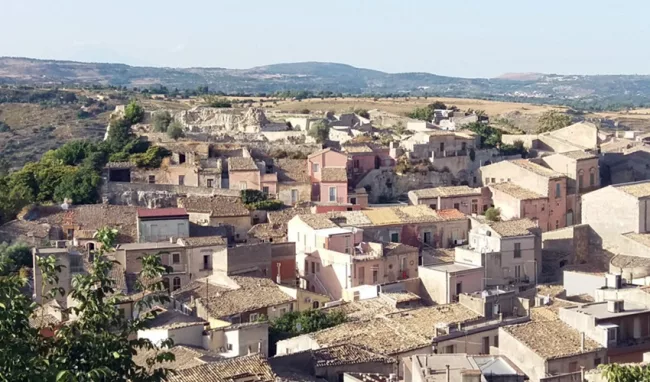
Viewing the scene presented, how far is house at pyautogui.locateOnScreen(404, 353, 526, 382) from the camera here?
48.5 ft

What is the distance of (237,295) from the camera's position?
1027 inches

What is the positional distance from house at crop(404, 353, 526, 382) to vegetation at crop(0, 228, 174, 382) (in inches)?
216

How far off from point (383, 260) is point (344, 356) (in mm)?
10059

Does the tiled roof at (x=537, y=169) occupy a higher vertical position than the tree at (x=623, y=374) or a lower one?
lower

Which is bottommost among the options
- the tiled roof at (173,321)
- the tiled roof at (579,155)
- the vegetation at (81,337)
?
the tiled roof at (173,321)

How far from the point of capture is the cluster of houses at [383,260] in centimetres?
2036

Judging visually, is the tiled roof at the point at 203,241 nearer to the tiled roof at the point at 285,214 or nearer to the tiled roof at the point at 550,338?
the tiled roof at the point at 285,214

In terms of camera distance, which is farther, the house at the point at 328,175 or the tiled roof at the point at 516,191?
the house at the point at 328,175

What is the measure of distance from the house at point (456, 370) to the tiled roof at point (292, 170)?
65.3 ft

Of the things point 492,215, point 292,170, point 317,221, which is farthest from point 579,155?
point 317,221

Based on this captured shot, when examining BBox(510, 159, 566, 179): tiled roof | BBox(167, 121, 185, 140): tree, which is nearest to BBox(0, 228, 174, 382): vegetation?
BBox(510, 159, 566, 179): tiled roof

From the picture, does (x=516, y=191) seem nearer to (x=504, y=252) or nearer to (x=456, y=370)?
(x=504, y=252)

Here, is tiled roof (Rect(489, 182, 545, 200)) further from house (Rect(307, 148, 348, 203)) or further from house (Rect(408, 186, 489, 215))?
house (Rect(307, 148, 348, 203))

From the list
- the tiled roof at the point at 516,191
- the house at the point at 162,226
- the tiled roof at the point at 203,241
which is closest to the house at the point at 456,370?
the tiled roof at the point at 203,241
